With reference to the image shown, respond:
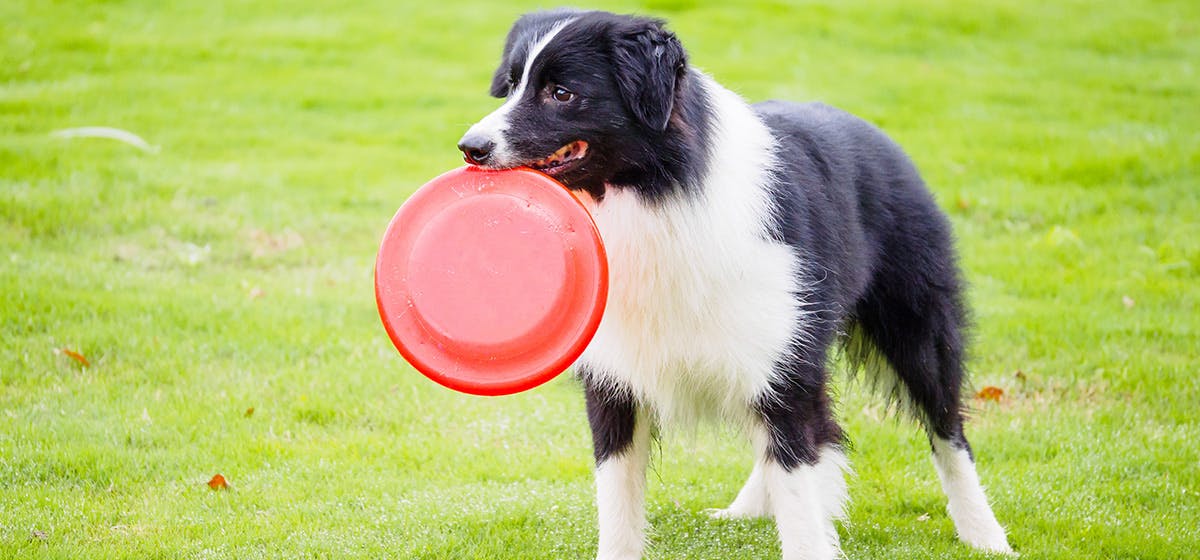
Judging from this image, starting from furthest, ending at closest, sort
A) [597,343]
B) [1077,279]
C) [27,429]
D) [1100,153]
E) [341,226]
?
[1100,153] < [341,226] < [1077,279] < [27,429] < [597,343]

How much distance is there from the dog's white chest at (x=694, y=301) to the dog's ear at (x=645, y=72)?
1.04 ft

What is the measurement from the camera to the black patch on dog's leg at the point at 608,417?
Result: 4562mm

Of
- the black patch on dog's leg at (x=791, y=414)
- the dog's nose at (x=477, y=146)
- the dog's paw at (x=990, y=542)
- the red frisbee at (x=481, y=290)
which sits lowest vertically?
the dog's paw at (x=990, y=542)

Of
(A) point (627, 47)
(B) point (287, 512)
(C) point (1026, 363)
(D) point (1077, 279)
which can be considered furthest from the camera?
(D) point (1077, 279)

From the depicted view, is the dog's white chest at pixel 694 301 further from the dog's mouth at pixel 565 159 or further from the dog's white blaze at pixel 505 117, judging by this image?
the dog's white blaze at pixel 505 117

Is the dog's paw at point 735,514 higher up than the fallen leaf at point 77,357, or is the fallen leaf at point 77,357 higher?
the dog's paw at point 735,514


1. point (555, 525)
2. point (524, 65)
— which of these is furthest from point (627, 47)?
point (555, 525)

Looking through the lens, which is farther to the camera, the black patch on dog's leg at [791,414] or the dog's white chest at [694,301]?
the black patch on dog's leg at [791,414]

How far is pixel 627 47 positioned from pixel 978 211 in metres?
6.81

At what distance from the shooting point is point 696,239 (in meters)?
4.13

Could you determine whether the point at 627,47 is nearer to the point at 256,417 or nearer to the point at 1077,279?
the point at 256,417

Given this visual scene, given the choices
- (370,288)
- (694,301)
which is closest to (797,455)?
(694,301)

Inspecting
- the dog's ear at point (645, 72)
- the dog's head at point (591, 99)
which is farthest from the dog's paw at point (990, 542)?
the dog's ear at point (645, 72)

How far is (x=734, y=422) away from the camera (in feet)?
14.8
